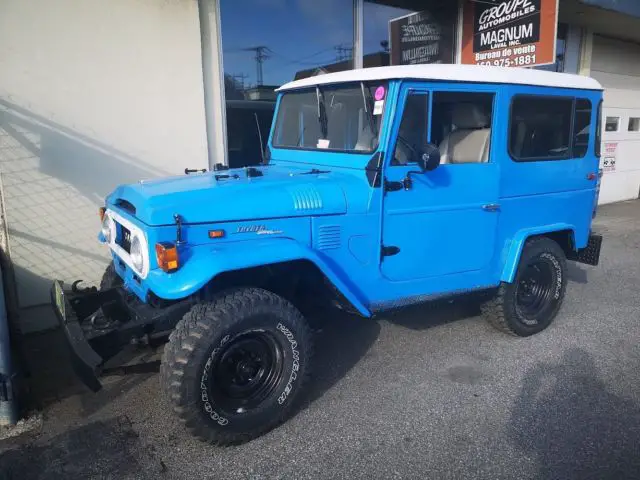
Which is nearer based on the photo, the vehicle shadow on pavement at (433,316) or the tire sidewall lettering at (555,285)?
the tire sidewall lettering at (555,285)

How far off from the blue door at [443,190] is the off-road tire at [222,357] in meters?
0.90

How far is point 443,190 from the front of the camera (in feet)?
11.6

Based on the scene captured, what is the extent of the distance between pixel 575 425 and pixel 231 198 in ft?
8.37

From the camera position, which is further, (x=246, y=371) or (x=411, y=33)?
(x=411, y=33)

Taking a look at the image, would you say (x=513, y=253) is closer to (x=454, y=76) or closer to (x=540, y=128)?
(x=540, y=128)

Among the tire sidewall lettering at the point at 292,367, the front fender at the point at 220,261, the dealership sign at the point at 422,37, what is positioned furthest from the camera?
the dealership sign at the point at 422,37

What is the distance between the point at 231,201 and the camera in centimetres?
290

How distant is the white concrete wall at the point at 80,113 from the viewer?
4379 millimetres

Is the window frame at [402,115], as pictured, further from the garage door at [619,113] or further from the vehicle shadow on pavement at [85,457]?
the garage door at [619,113]

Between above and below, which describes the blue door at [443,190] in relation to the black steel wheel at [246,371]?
above

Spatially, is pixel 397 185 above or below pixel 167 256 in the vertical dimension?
above

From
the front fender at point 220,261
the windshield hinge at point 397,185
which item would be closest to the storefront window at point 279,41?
the windshield hinge at point 397,185

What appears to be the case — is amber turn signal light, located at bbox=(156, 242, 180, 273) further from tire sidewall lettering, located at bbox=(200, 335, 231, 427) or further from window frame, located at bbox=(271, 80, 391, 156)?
window frame, located at bbox=(271, 80, 391, 156)

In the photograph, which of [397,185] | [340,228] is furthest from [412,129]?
[340,228]
